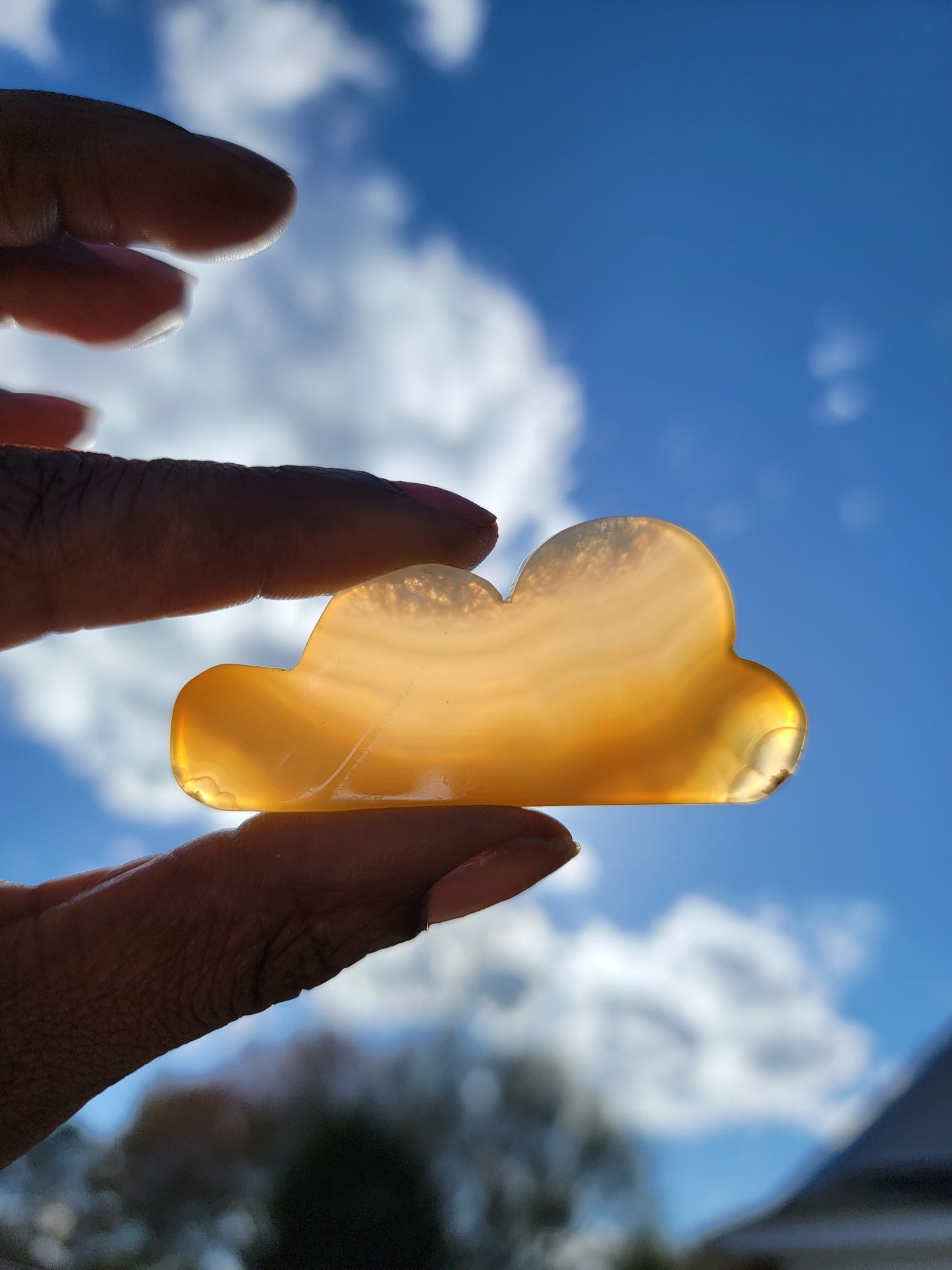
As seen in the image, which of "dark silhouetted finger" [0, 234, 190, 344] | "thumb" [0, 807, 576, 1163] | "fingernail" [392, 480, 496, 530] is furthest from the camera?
Result: "dark silhouetted finger" [0, 234, 190, 344]

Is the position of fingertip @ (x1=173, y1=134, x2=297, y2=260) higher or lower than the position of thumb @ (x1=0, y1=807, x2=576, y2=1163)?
higher

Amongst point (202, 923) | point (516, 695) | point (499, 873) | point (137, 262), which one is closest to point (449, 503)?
point (516, 695)

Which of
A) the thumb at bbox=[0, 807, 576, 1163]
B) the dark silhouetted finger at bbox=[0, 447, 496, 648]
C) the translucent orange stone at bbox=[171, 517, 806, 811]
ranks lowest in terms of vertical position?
the thumb at bbox=[0, 807, 576, 1163]

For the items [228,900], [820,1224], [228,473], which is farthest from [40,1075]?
[820,1224]

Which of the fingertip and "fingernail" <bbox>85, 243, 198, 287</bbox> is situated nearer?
the fingertip

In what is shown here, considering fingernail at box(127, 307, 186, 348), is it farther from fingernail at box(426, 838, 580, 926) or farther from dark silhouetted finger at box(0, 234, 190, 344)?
fingernail at box(426, 838, 580, 926)

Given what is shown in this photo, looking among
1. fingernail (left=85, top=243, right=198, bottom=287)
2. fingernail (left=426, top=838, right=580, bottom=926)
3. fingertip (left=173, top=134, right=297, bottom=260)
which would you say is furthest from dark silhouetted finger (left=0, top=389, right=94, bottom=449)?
fingernail (left=426, top=838, right=580, bottom=926)

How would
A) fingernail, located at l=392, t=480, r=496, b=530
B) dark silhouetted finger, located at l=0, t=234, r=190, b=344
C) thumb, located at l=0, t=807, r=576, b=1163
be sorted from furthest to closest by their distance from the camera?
dark silhouetted finger, located at l=0, t=234, r=190, b=344 < fingernail, located at l=392, t=480, r=496, b=530 < thumb, located at l=0, t=807, r=576, b=1163

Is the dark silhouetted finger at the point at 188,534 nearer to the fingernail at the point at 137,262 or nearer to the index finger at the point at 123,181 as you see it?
the index finger at the point at 123,181

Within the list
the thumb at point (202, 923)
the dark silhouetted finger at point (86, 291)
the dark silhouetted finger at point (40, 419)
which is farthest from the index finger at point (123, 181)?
the thumb at point (202, 923)
